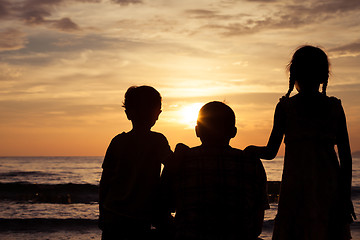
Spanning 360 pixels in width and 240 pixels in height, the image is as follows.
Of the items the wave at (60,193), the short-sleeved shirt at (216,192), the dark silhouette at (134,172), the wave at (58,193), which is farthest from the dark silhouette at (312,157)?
the wave at (58,193)

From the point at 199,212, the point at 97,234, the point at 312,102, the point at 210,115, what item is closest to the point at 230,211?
the point at 199,212

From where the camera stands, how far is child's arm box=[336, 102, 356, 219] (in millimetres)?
2682

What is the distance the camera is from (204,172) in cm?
234

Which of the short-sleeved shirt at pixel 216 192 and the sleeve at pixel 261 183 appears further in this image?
the sleeve at pixel 261 183

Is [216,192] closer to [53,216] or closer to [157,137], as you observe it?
[157,137]

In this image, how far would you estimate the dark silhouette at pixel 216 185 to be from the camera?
7.54 feet

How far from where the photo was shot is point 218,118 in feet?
7.80

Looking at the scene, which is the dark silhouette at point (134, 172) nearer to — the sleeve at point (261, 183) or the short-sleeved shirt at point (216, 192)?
the short-sleeved shirt at point (216, 192)

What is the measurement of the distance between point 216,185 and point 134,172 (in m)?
0.78

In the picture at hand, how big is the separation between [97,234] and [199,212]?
25.2ft

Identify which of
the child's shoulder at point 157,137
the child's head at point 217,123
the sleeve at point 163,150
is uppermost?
the child's head at point 217,123

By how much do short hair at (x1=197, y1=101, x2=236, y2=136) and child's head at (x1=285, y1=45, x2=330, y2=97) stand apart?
27.5 inches

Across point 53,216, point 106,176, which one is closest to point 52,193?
point 53,216

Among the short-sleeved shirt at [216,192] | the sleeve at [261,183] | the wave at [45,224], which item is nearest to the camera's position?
the short-sleeved shirt at [216,192]
